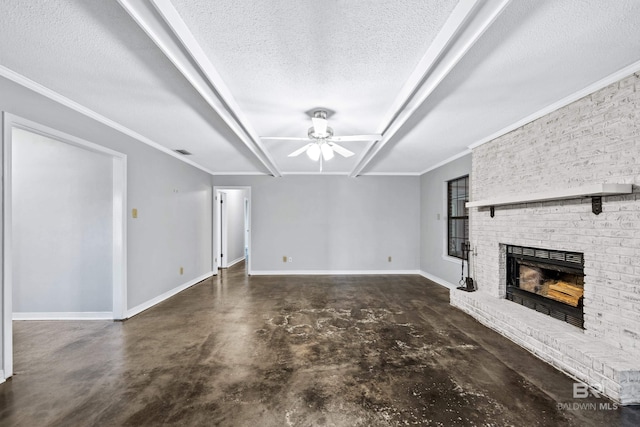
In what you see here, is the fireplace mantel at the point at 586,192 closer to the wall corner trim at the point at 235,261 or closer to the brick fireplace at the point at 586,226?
the brick fireplace at the point at 586,226

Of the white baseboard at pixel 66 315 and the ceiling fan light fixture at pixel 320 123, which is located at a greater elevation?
the ceiling fan light fixture at pixel 320 123

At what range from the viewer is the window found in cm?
531

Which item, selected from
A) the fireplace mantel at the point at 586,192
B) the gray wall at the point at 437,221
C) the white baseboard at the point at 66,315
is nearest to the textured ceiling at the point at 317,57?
the fireplace mantel at the point at 586,192

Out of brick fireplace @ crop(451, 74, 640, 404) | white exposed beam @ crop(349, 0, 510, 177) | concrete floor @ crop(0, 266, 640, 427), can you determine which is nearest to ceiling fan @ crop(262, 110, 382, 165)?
white exposed beam @ crop(349, 0, 510, 177)

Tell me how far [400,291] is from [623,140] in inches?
145

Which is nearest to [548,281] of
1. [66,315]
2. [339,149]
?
[339,149]

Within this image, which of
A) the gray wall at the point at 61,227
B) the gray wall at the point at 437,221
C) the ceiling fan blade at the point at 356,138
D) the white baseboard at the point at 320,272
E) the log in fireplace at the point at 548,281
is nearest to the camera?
the log in fireplace at the point at 548,281

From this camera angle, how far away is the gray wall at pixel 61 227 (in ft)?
12.2

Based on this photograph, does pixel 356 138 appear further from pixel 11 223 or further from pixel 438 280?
pixel 438 280

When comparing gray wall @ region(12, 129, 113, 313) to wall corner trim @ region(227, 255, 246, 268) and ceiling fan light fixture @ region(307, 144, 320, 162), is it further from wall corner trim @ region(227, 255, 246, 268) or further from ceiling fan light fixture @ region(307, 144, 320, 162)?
wall corner trim @ region(227, 255, 246, 268)

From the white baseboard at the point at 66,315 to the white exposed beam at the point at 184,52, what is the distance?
3.04 meters

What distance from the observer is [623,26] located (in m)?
1.74

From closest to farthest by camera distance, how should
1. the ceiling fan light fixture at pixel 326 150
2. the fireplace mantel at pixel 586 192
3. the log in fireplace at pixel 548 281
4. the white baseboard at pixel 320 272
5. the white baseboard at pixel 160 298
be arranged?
1. the fireplace mantel at pixel 586 192
2. the log in fireplace at pixel 548 281
3. the ceiling fan light fixture at pixel 326 150
4. the white baseboard at pixel 160 298
5. the white baseboard at pixel 320 272

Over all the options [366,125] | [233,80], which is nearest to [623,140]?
[366,125]
